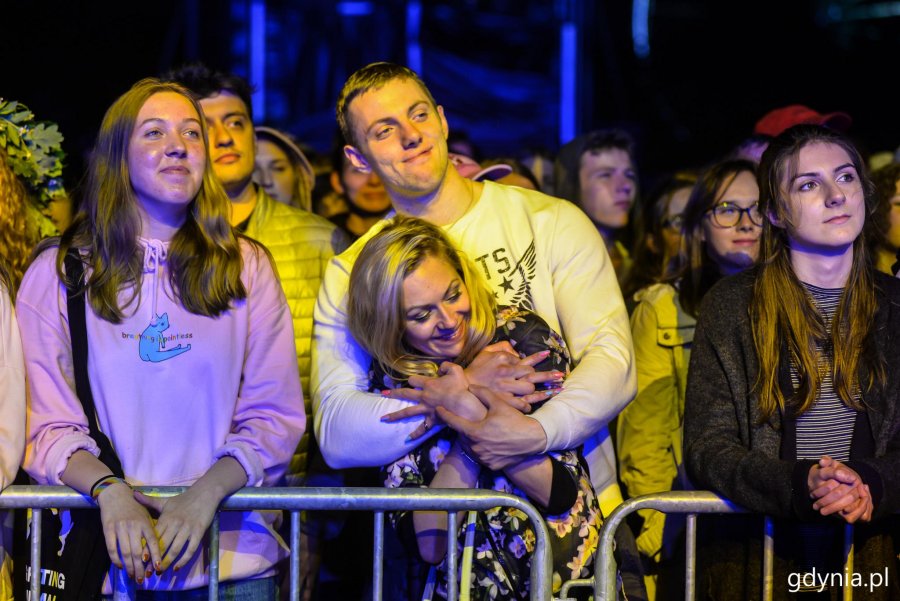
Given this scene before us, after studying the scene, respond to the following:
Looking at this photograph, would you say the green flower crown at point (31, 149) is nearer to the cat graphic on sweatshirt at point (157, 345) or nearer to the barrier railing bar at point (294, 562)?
the cat graphic on sweatshirt at point (157, 345)

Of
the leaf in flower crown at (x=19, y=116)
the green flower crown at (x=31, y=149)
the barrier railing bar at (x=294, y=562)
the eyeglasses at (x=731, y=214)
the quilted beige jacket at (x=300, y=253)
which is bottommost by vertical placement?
the barrier railing bar at (x=294, y=562)

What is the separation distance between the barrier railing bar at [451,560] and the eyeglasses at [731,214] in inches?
77.1

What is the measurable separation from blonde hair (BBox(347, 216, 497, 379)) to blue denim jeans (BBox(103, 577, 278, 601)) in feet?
2.40

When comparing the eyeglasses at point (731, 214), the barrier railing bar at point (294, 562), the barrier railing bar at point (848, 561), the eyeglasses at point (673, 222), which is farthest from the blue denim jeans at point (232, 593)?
the eyeglasses at point (673, 222)

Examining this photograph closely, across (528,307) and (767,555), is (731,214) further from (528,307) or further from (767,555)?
(767,555)

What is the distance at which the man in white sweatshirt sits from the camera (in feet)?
11.0

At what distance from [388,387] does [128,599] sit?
37.9 inches

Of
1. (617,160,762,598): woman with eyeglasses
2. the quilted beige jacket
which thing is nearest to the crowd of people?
the quilted beige jacket

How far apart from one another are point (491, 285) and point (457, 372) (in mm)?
484

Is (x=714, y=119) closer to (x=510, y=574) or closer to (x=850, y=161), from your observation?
(x=850, y=161)

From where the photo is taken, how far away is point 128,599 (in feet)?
10.6

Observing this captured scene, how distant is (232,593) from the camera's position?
3.40 meters

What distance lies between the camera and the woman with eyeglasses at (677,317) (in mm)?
4367

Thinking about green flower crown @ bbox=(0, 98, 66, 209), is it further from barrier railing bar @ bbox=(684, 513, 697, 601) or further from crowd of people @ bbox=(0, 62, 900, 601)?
barrier railing bar @ bbox=(684, 513, 697, 601)
